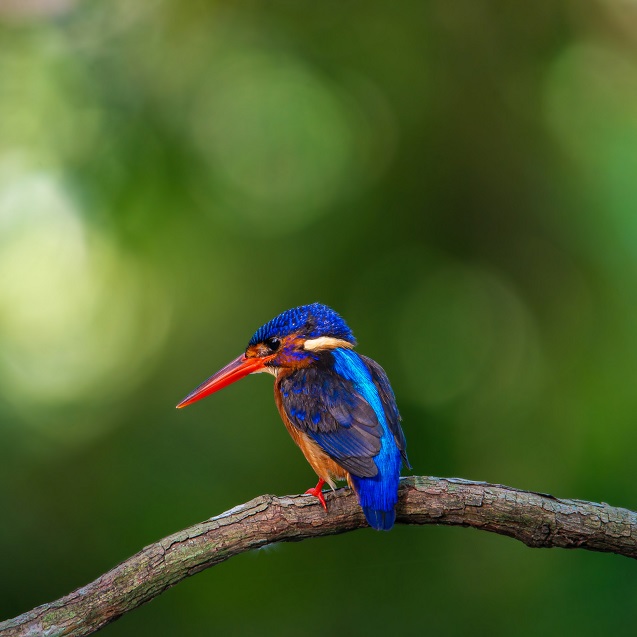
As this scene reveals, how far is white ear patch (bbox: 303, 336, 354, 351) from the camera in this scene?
8.63ft

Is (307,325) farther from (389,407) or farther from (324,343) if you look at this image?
(389,407)

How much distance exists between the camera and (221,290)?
14.0 feet

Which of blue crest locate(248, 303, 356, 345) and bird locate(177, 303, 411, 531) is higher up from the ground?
blue crest locate(248, 303, 356, 345)

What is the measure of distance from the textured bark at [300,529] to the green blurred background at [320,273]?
1790 mm

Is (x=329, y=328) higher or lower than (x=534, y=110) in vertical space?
lower

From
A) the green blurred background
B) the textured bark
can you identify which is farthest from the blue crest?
the green blurred background

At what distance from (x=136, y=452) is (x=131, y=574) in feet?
7.20

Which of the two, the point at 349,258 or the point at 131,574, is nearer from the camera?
the point at 131,574

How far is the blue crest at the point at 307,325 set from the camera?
264cm

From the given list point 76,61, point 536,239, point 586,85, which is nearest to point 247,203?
point 76,61

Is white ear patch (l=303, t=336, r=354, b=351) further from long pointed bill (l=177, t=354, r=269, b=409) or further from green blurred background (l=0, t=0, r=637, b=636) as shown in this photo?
green blurred background (l=0, t=0, r=637, b=636)

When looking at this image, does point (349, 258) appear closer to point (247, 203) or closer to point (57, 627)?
point (247, 203)

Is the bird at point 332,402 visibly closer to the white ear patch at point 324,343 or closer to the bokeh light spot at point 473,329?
the white ear patch at point 324,343

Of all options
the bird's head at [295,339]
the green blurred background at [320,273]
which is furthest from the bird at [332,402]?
the green blurred background at [320,273]
